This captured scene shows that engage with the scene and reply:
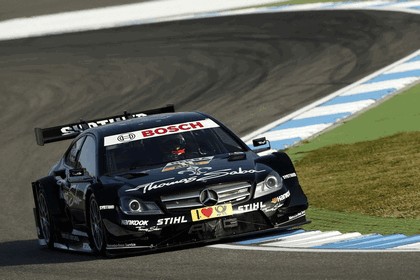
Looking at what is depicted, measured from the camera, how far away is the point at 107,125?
12555 mm

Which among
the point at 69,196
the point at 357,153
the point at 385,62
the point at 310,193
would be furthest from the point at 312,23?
the point at 69,196

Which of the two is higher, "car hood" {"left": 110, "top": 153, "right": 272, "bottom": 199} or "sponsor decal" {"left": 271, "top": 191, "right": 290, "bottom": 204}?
"car hood" {"left": 110, "top": 153, "right": 272, "bottom": 199}

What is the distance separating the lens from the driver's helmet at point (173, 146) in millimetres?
11828

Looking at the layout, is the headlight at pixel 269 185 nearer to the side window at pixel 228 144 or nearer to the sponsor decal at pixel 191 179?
the sponsor decal at pixel 191 179

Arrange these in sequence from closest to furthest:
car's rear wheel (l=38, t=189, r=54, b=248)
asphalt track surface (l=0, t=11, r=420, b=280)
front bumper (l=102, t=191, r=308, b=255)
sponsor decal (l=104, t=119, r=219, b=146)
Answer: front bumper (l=102, t=191, r=308, b=255)
sponsor decal (l=104, t=119, r=219, b=146)
car's rear wheel (l=38, t=189, r=54, b=248)
asphalt track surface (l=0, t=11, r=420, b=280)

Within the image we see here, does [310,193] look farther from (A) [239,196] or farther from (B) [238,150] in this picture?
(A) [239,196]

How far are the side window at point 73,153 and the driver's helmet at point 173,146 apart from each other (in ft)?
3.60

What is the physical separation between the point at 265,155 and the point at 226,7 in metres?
20.8

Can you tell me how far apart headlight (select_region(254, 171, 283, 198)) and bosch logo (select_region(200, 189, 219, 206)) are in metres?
0.35

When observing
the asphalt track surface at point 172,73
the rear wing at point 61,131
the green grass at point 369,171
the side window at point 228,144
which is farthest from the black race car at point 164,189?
the green grass at point 369,171

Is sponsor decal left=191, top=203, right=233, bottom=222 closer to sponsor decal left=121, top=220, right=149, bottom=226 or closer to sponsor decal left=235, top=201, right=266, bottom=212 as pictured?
sponsor decal left=235, top=201, right=266, bottom=212

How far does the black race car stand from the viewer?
10703mm

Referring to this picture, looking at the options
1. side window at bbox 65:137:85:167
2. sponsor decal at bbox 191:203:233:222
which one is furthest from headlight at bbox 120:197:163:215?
side window at bbox 65:137:85:167

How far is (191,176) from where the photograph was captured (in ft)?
35.9
